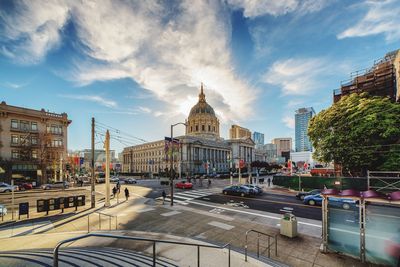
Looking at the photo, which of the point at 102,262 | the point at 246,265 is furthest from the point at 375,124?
the point at 102,262

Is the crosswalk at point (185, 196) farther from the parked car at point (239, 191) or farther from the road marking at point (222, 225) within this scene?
the road marking at point (222, 225)

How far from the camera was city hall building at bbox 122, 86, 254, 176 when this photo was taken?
351 ft

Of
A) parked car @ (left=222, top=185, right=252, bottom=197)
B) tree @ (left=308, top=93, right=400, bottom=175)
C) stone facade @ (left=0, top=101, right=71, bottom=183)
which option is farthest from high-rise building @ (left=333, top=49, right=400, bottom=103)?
stone facade @ (left=0, top=101, right=71, bottom=183)

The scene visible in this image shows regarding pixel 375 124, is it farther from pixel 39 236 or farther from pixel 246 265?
pixel 39 236

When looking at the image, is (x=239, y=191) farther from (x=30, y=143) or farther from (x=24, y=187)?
(x=30, y=143)

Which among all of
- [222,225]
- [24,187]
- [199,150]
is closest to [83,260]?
[222,225]

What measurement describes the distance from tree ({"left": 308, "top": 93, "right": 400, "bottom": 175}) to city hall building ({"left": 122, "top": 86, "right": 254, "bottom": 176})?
75.5m

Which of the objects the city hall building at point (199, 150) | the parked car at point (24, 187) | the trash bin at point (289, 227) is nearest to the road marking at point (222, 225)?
the trash bin at point (289, 227)

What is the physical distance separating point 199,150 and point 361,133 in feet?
284

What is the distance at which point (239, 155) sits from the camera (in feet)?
436

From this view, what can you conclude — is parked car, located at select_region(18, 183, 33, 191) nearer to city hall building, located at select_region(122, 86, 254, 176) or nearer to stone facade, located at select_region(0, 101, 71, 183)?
stone facade, located at select_region(0, 101, 71, 183)

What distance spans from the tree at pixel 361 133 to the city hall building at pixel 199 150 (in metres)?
75.5

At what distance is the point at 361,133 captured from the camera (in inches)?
1087

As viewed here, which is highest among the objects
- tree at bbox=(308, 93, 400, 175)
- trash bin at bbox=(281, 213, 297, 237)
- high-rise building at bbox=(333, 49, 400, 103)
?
high-rise building at bbox=(333, 49, 400, 103)
